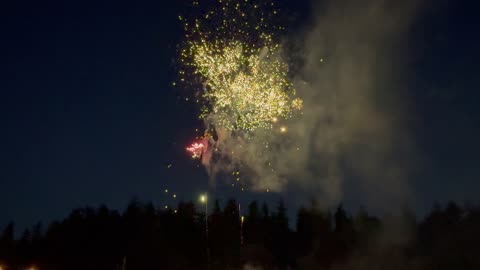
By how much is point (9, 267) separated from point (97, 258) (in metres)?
17.7

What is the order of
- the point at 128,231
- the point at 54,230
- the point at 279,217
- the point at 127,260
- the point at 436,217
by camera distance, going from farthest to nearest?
the point at 279,217 < the point at 54,230 < the point at 128,231 < the point at 127,260 < the point at 436,217

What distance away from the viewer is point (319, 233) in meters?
63.5

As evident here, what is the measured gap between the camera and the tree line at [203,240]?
5009 cm

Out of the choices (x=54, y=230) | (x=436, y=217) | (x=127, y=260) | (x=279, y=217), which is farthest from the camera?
(x=279, y=217)

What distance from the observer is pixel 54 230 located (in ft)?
Answer: 216

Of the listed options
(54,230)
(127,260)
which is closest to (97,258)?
(127,260)

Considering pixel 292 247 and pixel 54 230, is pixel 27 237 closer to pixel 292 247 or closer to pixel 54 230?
pixel 54 230

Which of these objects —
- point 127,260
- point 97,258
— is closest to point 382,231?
point 127,260

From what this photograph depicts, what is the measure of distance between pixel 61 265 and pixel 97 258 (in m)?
4.54

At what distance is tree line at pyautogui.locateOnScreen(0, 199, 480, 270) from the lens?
164 feet

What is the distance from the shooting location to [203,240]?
63.0 m

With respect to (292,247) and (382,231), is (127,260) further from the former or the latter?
(382,231)

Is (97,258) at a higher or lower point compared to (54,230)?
lower

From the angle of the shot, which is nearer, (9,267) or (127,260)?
(127,260)
